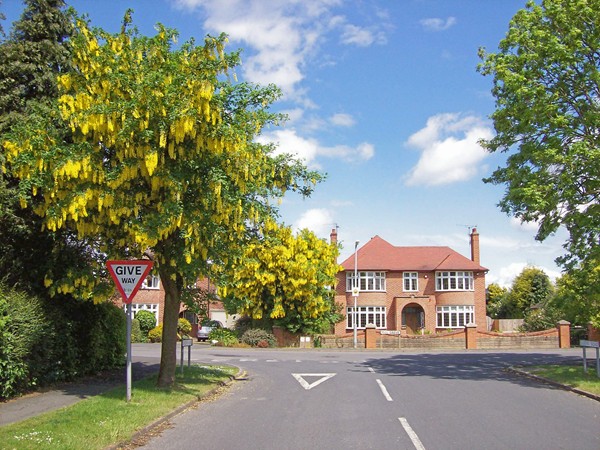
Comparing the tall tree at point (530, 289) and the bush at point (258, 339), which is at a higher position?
the tall tree at point (530, 289)

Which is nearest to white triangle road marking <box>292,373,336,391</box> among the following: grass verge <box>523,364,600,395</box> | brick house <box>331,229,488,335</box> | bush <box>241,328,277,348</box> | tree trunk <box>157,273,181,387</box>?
tree trunk <box>157,273,181,387</box>

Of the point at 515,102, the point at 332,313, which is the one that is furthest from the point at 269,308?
the point at 515,102

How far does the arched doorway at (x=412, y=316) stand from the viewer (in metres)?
54.0

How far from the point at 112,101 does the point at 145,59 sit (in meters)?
1.45

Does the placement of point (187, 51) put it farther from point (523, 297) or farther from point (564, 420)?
point (523, 297)

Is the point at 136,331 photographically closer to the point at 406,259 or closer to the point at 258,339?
the point at 258,339

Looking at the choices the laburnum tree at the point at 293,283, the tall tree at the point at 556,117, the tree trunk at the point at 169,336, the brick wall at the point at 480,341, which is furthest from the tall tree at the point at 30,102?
the brick wall at the point at 480,341

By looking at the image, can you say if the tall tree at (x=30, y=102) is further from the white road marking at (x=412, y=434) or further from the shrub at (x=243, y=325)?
the shrub at (x=243, y=325)

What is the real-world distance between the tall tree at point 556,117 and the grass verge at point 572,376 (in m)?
3.48

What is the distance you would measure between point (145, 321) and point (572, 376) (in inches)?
1415

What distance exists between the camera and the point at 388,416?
1170 centimetres

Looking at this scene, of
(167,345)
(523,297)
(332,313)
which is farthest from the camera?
(523,297)

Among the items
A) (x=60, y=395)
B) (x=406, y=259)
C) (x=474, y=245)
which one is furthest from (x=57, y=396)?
(x=474, y=245)

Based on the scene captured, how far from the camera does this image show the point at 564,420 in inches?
448
